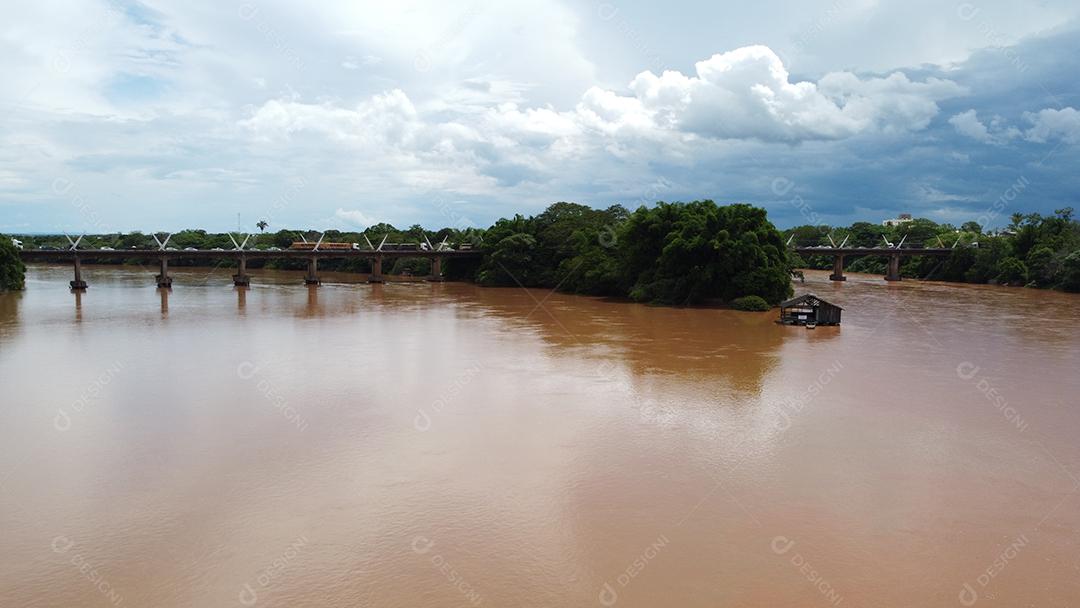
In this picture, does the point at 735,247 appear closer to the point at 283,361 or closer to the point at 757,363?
the point at 757,363

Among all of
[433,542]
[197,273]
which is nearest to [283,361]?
[433,542]

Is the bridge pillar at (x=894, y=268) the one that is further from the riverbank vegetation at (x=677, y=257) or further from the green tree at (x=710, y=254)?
the green tree at (x=710, y=254)

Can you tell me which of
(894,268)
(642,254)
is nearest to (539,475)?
(642,254)

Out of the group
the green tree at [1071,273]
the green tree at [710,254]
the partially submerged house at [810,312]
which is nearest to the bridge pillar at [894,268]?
the green tree at [1071,273]

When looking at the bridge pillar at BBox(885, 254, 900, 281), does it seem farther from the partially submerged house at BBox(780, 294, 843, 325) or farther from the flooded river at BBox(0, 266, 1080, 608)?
the flooded river at BBox(0, 266, 1080, 608)

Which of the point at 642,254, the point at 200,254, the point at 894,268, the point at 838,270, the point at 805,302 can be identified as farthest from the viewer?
the point at 838,270

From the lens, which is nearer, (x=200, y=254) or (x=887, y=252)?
(x=200, y=254)

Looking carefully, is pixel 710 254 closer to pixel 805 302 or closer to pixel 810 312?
pixel 805 302
